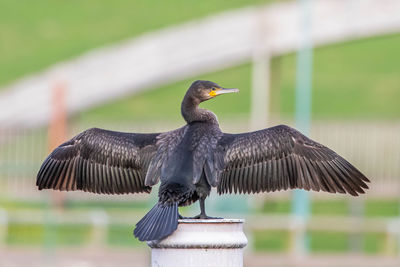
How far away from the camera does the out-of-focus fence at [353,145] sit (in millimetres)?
20688

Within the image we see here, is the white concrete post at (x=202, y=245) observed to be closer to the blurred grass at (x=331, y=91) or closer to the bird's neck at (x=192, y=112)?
the bird's neck at (x=192, y=112)

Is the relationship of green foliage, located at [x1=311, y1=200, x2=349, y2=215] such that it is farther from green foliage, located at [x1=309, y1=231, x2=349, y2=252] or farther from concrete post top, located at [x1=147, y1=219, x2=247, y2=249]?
concrete post top, located at [x1=147, y1=219, x2=247, y2=249]

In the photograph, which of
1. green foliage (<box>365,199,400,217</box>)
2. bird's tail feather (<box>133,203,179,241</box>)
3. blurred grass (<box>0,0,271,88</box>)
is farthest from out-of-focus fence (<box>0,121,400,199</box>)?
bird's tail feather (<box>133,203,179,241</box>)

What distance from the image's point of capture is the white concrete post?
577 cm

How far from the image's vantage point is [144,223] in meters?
6.19

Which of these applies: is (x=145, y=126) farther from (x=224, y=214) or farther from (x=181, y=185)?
(x=181, y=185)

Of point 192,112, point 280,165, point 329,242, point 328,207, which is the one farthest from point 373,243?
point 192,112

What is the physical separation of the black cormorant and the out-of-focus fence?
1293 cm

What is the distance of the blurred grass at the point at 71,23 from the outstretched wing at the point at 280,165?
85.3ft

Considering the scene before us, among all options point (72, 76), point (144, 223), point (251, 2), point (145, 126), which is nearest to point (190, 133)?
point (144, 223)

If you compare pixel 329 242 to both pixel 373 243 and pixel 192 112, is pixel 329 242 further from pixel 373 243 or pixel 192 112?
pixel 192 112

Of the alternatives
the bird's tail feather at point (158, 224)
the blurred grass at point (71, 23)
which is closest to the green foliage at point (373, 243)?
the bird's tail feather at point (158, 224)

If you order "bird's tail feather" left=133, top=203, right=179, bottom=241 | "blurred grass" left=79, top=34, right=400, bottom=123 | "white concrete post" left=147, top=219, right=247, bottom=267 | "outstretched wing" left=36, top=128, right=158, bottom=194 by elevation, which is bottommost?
"white concrete post" left=147, top=219, right=247, bottom=267

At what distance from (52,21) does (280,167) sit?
3017 centimetres
